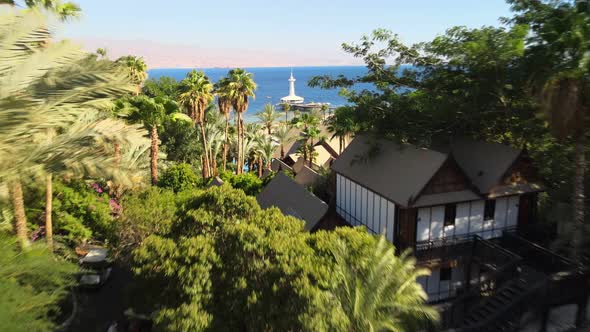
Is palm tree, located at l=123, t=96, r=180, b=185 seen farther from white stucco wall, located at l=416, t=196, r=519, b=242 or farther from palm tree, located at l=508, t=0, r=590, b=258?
palm tree, located at l=508, t=0, r=590, b=258

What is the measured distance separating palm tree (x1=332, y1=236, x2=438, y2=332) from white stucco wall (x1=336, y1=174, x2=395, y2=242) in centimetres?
616

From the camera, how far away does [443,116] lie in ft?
72.2

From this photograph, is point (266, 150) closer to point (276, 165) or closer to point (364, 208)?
point (276, 165)

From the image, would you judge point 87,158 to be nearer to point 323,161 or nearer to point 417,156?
point 417,156

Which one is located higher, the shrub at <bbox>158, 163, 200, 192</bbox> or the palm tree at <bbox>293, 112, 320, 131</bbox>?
the palm tree at <bbox>293, 112, 320, 131</bbox>

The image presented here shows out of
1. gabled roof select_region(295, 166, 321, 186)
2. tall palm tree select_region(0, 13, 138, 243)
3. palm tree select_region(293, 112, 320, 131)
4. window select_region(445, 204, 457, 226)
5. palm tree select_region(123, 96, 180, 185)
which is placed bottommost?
gabled roof select_region(295, 166, 321, 186)

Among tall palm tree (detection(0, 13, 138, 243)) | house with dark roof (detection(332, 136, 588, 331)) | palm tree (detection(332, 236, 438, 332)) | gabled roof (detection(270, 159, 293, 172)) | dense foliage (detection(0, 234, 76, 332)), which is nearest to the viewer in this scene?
dense foliage (detection(0, 234, 76, 332))

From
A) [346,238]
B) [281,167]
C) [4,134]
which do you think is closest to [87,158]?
[4,134]

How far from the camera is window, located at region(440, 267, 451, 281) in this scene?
19.6 meters

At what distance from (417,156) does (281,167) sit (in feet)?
81.5

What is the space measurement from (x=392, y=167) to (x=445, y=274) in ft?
18.4

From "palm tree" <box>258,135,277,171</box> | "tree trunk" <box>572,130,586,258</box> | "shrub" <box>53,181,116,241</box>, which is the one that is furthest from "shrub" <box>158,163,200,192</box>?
"tree trunk" <box>572,130,586,258</box>

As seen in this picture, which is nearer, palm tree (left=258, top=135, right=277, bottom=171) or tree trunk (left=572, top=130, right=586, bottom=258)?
tree trunk (left=572, top=130, right=586, bottom=258)

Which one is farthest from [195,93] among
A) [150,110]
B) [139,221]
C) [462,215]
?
[462,215]
